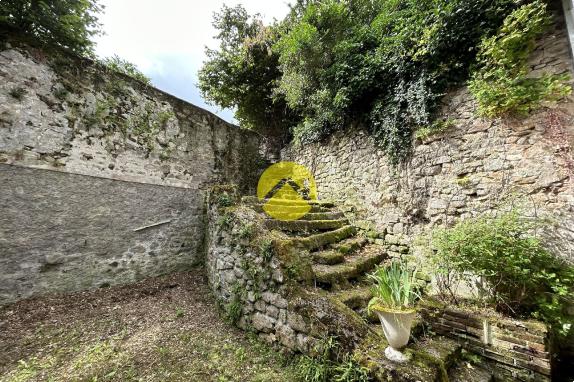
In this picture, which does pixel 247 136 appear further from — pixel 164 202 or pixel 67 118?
pixel 67 118

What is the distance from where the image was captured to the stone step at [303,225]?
11.9 feet

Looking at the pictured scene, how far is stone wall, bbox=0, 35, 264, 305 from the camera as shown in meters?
3.46

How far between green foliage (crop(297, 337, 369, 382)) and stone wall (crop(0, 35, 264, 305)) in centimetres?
382

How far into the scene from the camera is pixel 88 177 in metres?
4.12

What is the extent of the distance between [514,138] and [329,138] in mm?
3623

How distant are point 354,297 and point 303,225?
147 cm

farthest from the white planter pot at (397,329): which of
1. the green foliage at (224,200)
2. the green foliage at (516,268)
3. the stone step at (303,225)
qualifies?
the green foliage at (224,200)

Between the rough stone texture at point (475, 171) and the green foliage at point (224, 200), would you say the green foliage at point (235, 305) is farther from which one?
the rough stone texture at point (475, 171)

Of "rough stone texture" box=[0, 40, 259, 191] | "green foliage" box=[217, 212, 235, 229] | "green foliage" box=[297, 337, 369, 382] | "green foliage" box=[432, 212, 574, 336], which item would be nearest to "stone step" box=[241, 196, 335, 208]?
"green foliage" box=[217, 212, 235, 229]

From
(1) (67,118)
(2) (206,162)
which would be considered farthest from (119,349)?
(2) (206,162)

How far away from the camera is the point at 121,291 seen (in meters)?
4.12

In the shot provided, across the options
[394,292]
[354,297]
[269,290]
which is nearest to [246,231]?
[269,290]

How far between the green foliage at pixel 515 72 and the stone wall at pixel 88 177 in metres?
5.84

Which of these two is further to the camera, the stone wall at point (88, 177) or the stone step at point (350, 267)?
the stone wall at point (88, 177)
